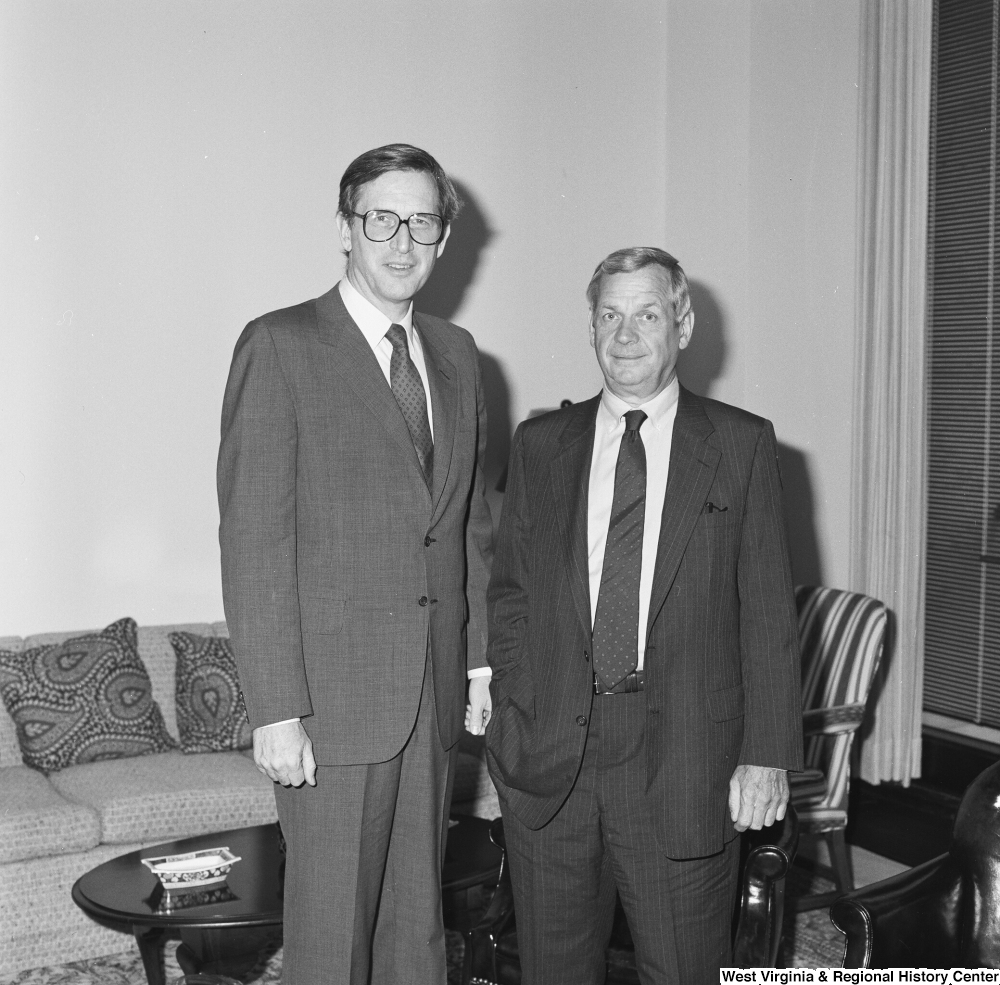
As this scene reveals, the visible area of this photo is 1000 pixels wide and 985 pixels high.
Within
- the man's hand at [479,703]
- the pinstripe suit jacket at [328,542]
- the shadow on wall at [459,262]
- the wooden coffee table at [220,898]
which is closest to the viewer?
the pinstripe suit jacket at [328,542]

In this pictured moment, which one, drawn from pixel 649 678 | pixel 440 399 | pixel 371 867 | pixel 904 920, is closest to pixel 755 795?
pixel 649 678

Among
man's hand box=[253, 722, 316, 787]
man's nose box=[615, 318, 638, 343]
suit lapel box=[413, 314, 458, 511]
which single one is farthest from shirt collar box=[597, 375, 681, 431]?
man's hand box=[253, 722, 316, 787]

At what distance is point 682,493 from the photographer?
85.7 inches

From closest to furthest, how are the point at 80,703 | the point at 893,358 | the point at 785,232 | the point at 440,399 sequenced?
the point at 440,399 → the point at 80,703 → the point at 893,358 → the point at 785,232

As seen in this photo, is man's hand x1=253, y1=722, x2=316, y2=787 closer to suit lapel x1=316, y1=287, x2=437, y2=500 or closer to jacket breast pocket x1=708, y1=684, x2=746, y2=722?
suit lapel x1=316, y1=287, x2=437, y2=500

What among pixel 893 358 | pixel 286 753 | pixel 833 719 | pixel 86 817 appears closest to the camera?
pixel 286 753

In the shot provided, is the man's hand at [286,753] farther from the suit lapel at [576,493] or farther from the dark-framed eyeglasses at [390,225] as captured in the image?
the dark-framed eyeglasses at [390,225]

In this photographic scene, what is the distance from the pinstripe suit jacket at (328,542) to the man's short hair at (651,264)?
47 centimetres

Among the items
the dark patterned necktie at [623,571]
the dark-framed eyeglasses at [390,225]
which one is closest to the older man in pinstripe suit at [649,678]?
the dark patterned necktie at [623,571]

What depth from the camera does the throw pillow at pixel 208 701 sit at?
3977 millimetres

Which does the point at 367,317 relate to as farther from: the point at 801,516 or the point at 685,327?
the point at 801,516

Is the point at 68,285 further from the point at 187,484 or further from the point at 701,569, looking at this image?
the point at 701,569

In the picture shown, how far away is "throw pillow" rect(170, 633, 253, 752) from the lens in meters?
3.98

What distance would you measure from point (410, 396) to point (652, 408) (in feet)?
1.49
